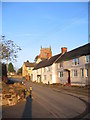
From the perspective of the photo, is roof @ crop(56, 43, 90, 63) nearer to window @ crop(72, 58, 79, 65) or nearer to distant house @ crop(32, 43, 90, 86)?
distant house @ crop(32, 43, 90, 86)

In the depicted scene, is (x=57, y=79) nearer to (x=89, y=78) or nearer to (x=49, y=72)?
(x=49, y=72)

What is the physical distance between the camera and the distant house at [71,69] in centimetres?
2669

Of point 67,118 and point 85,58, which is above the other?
point 85,58

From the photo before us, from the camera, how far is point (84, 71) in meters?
26.5

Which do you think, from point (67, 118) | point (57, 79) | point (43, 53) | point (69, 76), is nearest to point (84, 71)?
point (69, 76)

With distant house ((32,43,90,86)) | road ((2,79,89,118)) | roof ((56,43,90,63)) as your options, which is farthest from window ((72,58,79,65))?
road ((2,79,89,118))

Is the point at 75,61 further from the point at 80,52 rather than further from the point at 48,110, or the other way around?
the point at 48,110

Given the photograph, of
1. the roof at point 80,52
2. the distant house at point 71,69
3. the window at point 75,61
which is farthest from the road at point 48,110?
the window at point 75,61

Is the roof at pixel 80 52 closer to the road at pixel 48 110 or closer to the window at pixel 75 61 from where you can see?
the window at pixel 75 61

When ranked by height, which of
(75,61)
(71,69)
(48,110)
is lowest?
(48,110)

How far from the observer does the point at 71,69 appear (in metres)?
31.1

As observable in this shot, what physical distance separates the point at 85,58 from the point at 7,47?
14171 mm

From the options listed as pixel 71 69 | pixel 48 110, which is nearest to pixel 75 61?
pixel 71 69

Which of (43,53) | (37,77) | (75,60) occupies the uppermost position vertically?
(43,53)
